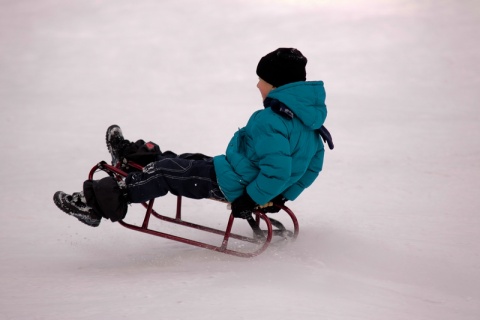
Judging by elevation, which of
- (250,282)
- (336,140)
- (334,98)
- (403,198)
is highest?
(334,98)

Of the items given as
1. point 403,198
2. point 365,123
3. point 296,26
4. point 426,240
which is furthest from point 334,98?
point 426,240

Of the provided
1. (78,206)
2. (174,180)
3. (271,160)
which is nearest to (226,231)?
(174,180)

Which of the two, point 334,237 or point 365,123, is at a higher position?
point 365,123

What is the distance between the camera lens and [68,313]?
242cm

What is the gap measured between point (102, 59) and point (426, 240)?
449 centimetres

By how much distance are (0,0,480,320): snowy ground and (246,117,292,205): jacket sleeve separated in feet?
1.20

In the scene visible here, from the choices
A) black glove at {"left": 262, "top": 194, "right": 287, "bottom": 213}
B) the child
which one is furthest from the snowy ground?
the child

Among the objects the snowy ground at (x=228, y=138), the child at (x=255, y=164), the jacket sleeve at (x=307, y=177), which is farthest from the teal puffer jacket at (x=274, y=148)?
the snowy ground at (x=228, y=138)

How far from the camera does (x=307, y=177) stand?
3.25 metres

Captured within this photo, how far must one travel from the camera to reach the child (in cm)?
288

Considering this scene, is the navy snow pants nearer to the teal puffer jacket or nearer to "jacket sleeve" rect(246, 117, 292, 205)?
the teal puffer jacket

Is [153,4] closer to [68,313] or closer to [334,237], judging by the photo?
[334,237]

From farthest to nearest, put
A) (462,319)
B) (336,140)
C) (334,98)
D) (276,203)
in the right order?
(334,98) < (336,140) < (276,203) < (462,319)

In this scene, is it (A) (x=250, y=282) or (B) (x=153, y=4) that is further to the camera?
(B) (x=153, y=4)
